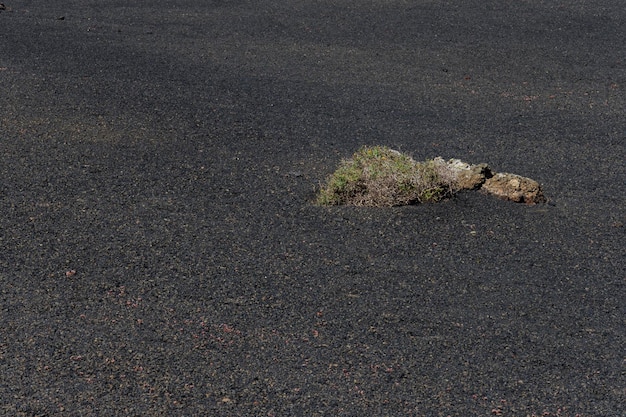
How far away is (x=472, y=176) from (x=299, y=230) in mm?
1597

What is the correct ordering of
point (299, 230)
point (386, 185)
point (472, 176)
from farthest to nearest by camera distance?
point (472, 176) < point (386, 185) < point (299, 230)

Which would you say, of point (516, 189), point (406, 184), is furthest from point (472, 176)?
point (406, 184)

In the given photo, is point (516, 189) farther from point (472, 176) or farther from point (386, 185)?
point (386, 185)

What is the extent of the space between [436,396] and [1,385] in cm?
224

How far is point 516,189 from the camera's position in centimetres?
676

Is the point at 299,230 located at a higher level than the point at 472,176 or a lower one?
lower

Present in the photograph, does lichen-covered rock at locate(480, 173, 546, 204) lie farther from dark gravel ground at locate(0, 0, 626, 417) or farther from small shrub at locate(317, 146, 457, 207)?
small shrub at locate(317, 146, 457, 207)

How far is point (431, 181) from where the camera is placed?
6820mm

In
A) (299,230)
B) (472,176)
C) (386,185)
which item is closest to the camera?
(299,230)

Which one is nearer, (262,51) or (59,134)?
(59,134)

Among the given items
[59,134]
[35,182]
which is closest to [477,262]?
[35,182]

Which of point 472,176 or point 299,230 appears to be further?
point 472,176

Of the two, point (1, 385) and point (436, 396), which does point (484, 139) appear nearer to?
point (436, 396)

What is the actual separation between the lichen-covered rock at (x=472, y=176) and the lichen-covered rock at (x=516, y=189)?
3.9 inches
